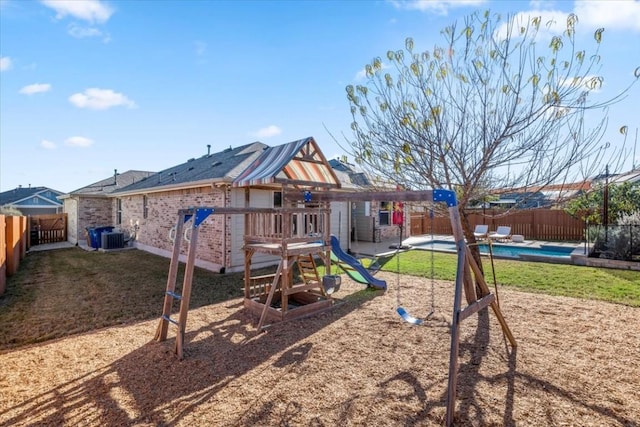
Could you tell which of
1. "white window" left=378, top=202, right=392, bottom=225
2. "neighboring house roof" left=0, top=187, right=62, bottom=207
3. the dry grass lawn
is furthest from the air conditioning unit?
"neighboring house roof" left=0, top=187, right=62, bottom=207

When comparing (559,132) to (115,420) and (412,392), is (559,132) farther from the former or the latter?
(115,420)

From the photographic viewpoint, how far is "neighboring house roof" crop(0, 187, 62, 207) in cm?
3997

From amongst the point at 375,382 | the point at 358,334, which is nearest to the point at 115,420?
the point at 375,382

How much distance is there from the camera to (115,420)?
120 inches

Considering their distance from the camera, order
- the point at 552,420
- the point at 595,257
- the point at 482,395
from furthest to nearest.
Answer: the point at 595,257 → the point at 482,395 → the point at 552,420

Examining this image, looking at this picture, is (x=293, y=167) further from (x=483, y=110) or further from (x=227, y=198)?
(x=483, y=110)

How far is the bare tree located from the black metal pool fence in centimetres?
725

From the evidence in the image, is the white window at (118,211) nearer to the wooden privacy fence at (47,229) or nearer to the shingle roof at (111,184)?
the shingle roof at (111,184)

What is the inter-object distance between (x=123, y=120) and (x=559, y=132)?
15.8 metres

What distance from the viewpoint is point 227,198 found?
1031 centimetres

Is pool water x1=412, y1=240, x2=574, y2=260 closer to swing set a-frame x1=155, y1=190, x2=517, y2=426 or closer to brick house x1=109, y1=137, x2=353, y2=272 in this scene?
brick house x1=109, y1=137, x2=353, y2=272

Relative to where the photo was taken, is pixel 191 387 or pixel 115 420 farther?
pixel 191 387

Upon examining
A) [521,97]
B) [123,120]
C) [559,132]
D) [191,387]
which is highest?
[123,120]

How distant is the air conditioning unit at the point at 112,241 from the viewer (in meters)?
16.1
